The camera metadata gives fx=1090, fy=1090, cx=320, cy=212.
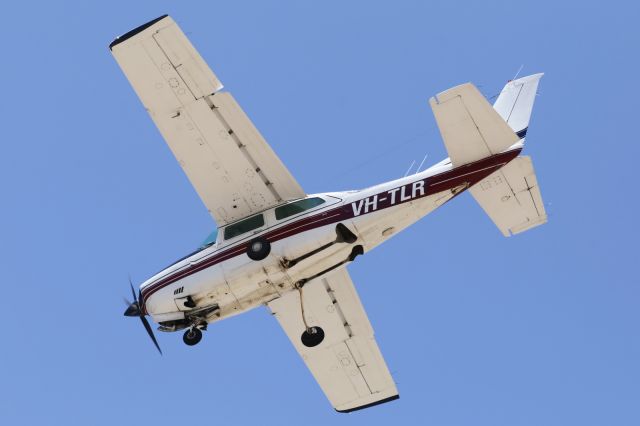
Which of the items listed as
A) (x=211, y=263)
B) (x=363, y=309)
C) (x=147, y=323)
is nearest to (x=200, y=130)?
(x=211, y=263)

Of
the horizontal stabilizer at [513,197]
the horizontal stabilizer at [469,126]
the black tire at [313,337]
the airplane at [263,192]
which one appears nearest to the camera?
the horizontal stabilizer at [469,126]

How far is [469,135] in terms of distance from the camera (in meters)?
19.2

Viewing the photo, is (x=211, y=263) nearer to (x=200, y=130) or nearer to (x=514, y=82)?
(x=200, y=130)

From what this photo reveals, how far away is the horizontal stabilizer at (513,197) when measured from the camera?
778 inches

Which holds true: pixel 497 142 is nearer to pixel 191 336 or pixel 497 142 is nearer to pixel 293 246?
pixel 293 246

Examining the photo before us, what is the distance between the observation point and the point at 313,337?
22266 millimetres

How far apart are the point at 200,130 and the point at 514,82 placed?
627 centimetres

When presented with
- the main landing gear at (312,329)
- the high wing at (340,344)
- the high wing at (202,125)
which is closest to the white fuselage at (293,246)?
the main landing gear at (312,329)

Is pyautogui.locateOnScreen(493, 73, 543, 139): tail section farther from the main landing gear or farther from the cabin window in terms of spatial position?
the cabin window

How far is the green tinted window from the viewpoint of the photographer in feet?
66.7

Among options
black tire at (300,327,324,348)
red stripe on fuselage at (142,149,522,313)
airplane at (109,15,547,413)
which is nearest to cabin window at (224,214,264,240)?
airplane at (109,15,547,413)

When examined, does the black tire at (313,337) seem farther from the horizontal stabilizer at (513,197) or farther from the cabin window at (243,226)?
the horizontal stabilizer at (513,197)

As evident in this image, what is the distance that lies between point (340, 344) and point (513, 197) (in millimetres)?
5745

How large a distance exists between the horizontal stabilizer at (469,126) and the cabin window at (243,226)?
3.82 meters
